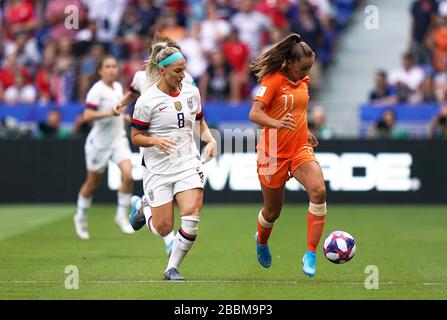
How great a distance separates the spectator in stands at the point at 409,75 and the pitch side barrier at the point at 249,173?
2370mm

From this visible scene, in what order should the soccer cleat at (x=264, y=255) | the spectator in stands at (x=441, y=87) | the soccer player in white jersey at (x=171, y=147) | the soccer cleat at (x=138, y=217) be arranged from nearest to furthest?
1. the soccer player in white jersey at (x=171, y=147)
2. the soccer cleat at (x=264, y=255)
3. the soccer cleat at (x=138, y=217)
4. the spectator in stands at (x=441, y=87)

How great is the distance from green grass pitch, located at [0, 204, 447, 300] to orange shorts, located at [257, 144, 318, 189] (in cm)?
103

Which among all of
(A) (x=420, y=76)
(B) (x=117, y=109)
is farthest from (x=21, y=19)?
(B) (x=117, y=109)

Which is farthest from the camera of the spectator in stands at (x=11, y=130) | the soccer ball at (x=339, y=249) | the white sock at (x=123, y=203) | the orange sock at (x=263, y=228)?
the spectator in stands at (x=11, y=130)

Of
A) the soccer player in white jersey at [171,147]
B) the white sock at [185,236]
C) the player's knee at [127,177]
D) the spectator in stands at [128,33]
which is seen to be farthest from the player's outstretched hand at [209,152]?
the spectator in stands at [128,33]

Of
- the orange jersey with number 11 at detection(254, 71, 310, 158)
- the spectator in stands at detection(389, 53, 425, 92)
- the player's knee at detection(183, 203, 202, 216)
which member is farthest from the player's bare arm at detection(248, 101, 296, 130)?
the spectator in stands at detection(389, 53, 425, 92)

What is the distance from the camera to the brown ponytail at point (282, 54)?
1156 cm

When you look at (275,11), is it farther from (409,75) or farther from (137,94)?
(137,94)

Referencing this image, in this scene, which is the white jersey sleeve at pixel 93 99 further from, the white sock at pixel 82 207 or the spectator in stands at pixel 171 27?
the spectator in stands at pixel 171 27

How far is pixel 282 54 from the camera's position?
11.6 m

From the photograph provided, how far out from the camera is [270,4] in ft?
84.9

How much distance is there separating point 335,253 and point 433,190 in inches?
428

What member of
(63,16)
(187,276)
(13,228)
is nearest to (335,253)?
(187,276)

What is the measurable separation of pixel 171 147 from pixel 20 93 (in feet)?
48.2
